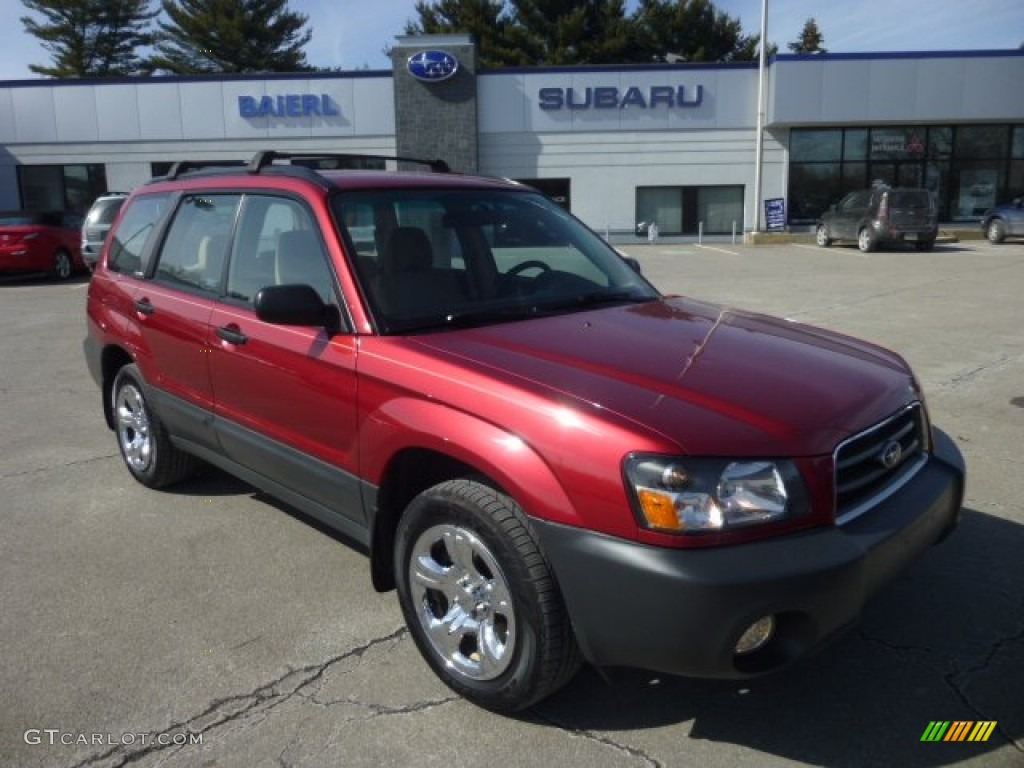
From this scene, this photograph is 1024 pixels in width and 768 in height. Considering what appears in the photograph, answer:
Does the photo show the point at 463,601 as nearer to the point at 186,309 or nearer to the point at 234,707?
the point at 234,707

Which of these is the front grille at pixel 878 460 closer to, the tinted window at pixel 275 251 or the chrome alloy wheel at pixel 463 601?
the chrome alloy wheel at pixel 463 601

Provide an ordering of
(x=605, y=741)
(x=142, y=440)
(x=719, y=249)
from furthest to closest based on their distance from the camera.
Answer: (x=719, y=249)
(x=142, y=440)
(x=605, y=741)

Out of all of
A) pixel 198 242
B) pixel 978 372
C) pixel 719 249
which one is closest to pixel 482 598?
pixel 198 242

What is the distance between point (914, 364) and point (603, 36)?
41.2 meters

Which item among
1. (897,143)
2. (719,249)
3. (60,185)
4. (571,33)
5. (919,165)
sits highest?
(571,33)

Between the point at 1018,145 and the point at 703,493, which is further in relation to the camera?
the point at 1018,145

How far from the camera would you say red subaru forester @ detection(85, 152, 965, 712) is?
2.37m

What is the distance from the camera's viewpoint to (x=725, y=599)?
228 cm

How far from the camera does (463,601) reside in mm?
2855

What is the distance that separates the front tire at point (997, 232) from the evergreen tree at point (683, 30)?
22.9 metres

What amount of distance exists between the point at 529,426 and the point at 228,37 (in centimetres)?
5008

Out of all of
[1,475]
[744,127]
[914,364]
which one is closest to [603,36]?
[744,127]

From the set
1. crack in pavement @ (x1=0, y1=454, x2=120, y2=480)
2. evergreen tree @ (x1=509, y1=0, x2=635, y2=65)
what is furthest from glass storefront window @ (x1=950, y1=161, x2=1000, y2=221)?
crack in pavement @ (x1=0, y1=454, x2=120, y2=480)

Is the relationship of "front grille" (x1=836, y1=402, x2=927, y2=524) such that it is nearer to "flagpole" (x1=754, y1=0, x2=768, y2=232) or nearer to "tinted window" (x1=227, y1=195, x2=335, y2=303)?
"tinted window" (x1=227, y1=195, x2=335, y2=303)
